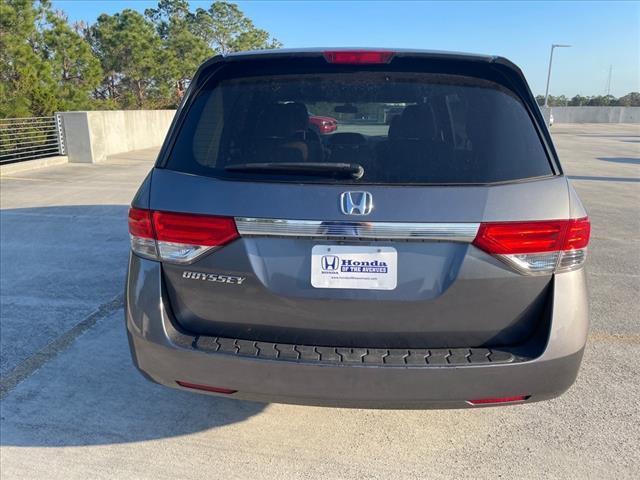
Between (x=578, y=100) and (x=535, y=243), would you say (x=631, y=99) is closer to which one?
(x=578, y=100)

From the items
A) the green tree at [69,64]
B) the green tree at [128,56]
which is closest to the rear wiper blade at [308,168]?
the green tree at [69,64]

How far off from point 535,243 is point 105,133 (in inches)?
633

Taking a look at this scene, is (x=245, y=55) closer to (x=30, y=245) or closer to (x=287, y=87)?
(x=287, y=87)

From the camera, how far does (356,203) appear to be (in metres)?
1.92

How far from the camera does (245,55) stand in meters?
2.19

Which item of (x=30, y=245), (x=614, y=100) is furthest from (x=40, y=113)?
(x=614, y=100)

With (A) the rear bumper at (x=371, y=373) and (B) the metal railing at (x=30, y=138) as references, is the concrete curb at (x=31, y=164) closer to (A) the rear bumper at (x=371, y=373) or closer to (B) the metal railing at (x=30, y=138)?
(B) the metal railing at (x=30, y=138)

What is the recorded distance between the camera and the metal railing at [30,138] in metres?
12.9

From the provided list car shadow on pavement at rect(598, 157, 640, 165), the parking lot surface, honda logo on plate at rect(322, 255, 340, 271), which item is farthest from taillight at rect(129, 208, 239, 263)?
car shadow on pavement at rect(598, 157, 640, 165)

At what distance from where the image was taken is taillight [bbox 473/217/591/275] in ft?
6.33

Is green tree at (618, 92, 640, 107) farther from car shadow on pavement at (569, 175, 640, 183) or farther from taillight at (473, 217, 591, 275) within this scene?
taillight at (473, 217, 591, 275)

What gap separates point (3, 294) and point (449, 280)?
398 cm

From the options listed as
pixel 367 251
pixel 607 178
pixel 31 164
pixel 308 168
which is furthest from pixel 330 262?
pixel 31 164

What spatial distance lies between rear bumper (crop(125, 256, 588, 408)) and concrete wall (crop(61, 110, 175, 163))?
14154 millimetres
